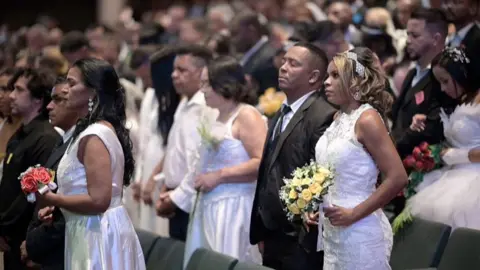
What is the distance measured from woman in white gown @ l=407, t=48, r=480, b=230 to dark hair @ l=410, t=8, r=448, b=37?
541 millimetres

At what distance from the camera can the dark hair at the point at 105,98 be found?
473 cm

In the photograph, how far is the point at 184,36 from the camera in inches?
385

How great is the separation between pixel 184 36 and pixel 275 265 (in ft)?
15.9

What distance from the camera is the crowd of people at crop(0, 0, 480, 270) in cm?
461

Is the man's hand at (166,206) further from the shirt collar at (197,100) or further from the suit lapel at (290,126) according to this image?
the suit lapel at (290,126)

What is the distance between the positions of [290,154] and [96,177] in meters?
1.12

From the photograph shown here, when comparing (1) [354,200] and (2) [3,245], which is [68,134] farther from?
(1) [354,200]

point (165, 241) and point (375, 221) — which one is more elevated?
point (375, 221)

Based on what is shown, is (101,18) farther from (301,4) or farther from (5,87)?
(5,87)

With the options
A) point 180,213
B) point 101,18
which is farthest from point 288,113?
point 101,18

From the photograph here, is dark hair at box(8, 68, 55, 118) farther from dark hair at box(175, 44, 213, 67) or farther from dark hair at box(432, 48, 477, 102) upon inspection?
dark hair at box(432, 48, 477, 102)

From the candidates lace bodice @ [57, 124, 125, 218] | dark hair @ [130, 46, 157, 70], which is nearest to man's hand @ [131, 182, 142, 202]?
dark hair @ [130, 46, 157, 70]

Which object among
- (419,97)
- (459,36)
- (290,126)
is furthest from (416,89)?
(290,126)

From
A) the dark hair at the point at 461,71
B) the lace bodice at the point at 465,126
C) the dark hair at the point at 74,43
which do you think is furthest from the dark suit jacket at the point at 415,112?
the dark hair at the point at 74,43
